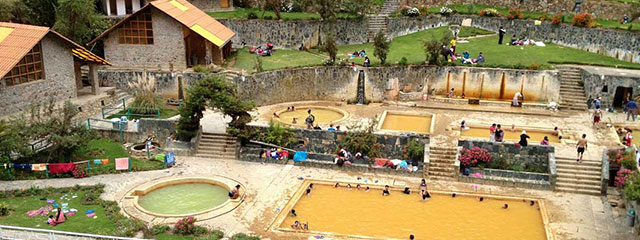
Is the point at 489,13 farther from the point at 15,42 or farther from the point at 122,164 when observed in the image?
the point at 15,42

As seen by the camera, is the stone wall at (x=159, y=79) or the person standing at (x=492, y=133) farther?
the stone wall at (x=159, y=79)

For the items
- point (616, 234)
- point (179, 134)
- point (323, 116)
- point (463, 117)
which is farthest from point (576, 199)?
point (179, 134)

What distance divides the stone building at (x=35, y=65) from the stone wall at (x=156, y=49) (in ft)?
12.2

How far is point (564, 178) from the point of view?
95.4 ft

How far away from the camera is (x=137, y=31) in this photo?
40.5 metres

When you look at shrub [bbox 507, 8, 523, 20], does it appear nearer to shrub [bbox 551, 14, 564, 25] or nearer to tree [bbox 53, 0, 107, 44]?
shrub [bbox 551, 14, 564, 25]

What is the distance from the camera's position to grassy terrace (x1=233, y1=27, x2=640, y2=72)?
41250mm

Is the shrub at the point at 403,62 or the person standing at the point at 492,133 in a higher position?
the shrub at the point at 403,62

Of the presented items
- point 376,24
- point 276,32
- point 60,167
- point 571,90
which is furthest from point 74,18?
point 571,90

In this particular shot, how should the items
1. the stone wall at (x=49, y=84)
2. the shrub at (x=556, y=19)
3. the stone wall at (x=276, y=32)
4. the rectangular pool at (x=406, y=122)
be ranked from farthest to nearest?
1. the stone wall at (x=276, y=32)
2. the shrub at (x=556, y=19)
3. the rectangular pool at (x=406, y=122)
4. the stone wall at (x=49, y=84)

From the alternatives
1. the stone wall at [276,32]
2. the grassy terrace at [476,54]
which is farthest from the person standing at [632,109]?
the stone wall at [276,32]

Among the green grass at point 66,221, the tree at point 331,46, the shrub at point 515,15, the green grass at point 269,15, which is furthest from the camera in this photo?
the green grass at point 269,15

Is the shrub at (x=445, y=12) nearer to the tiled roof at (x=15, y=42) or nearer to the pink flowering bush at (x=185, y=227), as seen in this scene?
the tiled roof at (x=15, y=42)

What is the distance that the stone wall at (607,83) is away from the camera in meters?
37.3
